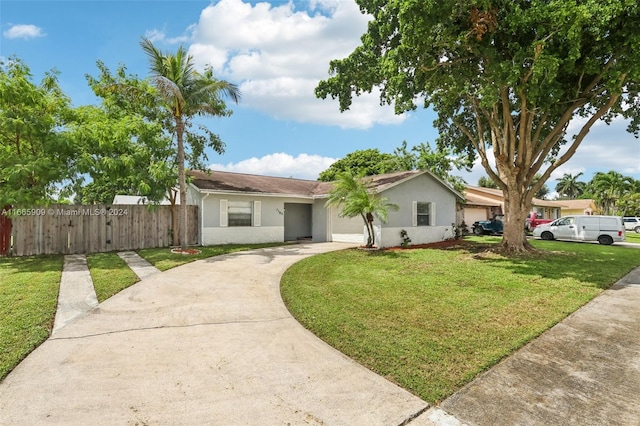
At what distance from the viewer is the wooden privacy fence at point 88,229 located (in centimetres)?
1195

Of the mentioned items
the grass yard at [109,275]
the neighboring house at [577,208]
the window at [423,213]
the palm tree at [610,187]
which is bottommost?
the grass yard at [109,275]

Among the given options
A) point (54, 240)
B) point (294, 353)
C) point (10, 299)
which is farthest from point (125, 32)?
point (294, 353)

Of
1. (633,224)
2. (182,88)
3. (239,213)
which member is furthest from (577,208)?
(182,88)

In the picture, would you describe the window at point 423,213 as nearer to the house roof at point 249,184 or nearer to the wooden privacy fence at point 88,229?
the house roof at point 249,184

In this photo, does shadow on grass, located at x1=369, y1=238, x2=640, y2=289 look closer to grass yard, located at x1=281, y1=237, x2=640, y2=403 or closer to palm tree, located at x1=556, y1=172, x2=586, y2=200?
grass yard, located at x1=281, y1=237, x2=640, y2=403

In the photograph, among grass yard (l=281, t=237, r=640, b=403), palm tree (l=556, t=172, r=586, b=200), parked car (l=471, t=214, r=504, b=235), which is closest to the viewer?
grass yard (l=281, t=237, r=640, b=403)

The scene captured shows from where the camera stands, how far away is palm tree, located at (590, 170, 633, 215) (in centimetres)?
4862

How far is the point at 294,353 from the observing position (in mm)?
4258

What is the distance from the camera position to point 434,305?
630 centimetres

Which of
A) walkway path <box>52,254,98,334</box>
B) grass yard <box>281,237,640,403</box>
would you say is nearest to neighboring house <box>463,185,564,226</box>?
grass yard <box>281,237,640,403</box>

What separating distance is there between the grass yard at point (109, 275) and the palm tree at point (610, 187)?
207ft

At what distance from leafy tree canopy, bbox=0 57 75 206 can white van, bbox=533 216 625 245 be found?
84.2ft

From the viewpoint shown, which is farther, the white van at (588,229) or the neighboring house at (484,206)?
the neighboring house at (484,206)

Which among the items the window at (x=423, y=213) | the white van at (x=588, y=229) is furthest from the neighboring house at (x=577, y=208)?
the window at (x=423, y=213)
